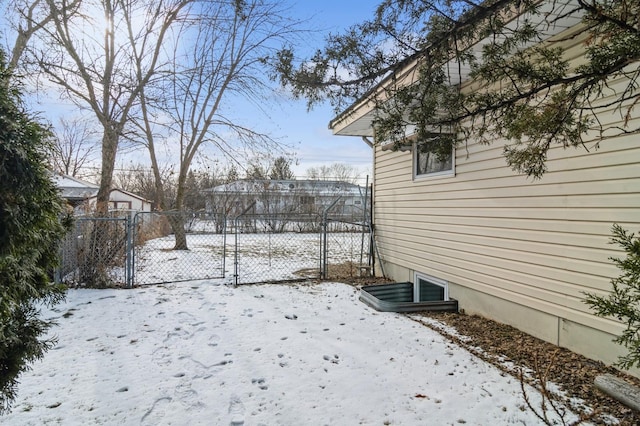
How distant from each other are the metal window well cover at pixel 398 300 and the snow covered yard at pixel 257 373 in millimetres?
155

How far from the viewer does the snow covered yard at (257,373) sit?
7.77ft

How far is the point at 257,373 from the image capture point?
2.97 m

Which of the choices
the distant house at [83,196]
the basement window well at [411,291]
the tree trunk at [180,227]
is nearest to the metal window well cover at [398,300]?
the basement window well at [411,291]

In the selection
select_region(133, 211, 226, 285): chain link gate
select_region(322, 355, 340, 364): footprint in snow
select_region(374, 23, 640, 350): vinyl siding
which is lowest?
select_region(322, 355, 340, 364): footprint in snow

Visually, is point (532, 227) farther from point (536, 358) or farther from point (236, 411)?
point (236, 411)

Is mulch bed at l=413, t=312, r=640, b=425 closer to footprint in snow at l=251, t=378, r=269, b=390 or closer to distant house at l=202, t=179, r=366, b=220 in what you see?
footprint in snow at l=251, t=378, r=269, b=390

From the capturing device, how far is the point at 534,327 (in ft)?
12.0

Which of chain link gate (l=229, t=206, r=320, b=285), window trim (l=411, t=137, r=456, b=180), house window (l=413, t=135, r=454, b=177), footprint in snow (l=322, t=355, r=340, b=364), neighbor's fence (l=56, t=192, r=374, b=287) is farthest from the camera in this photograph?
chain link gate (l=229, t=206, r=320, b=285)

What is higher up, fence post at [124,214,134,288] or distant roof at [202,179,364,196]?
distant roof at [202,179,364,196]

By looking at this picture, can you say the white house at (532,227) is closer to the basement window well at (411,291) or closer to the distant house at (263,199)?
the basement window well at (411,291)

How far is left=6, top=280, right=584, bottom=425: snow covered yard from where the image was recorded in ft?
7.77

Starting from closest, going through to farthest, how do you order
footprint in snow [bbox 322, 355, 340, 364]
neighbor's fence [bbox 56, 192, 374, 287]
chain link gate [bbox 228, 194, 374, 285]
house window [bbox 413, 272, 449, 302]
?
1. footprint in snow [bbox 322, 355, 340, 364]
2. house window [bbox 413, 272, 449, 302]
3. neighbor's fence [bbox 56, 192, 374, 287]
4. chain link gate [bbox 228, 194, 374, 285]

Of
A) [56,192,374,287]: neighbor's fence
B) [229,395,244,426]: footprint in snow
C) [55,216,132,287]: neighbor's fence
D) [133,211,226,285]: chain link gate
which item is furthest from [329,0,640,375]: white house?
[55,216,132,287]: neighbor's fence

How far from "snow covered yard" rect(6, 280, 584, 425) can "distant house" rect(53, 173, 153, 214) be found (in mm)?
1425
